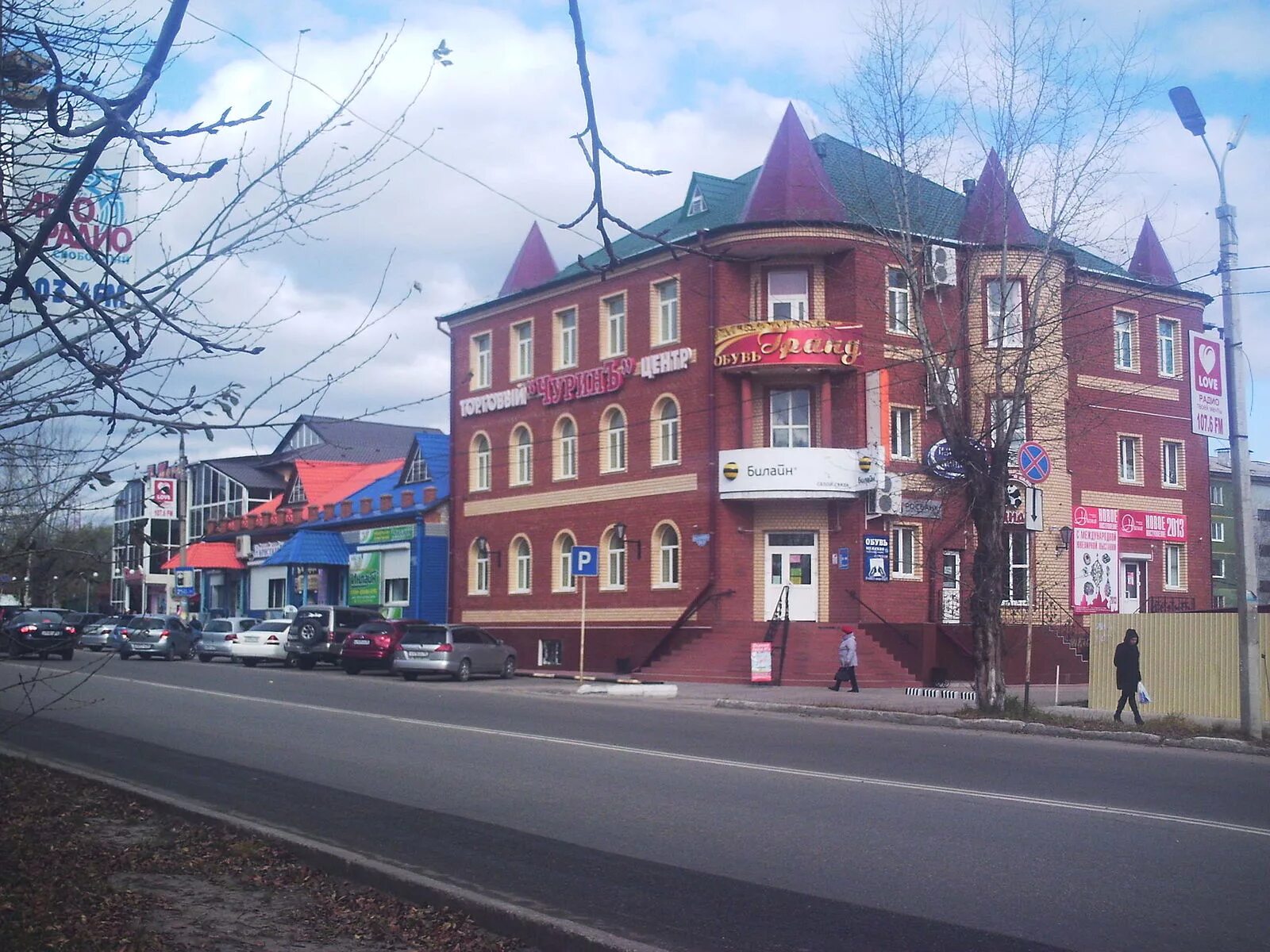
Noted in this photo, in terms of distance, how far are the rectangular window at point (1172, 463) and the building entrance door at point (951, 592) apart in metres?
8.75

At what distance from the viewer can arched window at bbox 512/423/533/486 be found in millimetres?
40219

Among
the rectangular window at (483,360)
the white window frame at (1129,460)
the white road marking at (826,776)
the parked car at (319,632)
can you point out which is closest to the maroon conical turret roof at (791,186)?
the rectangular window at (483,360)

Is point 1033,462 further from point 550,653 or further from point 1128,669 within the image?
point 550,653

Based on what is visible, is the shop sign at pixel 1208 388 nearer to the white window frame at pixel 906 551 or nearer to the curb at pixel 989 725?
the curb at pixel 989 725

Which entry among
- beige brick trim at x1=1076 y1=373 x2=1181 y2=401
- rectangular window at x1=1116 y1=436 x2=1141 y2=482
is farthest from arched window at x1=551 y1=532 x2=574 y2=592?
rectangular window at x1=1116 y1=436 x2=1141 y2=482

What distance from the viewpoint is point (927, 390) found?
870 inches

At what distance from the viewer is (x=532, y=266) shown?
1671 inches

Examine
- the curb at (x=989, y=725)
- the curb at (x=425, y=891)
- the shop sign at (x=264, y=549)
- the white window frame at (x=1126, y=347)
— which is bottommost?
the curb at (x=989, y=725)

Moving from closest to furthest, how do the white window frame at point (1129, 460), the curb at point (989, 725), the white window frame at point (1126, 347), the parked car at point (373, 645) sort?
the curb at point (989, 725), the parked car at point (373, 645), the white window frame at point (1126, 347), the white window frame at point (1129, 460)

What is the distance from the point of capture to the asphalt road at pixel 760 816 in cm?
740

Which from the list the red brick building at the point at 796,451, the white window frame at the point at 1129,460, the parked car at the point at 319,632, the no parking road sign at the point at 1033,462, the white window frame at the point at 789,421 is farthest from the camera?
the parked car at the point at 319,632

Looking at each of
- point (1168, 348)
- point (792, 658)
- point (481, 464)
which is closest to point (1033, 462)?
point (792, 658)

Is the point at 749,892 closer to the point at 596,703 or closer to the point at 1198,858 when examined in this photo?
the point at 1198,858

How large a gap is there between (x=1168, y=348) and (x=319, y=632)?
26.3m
